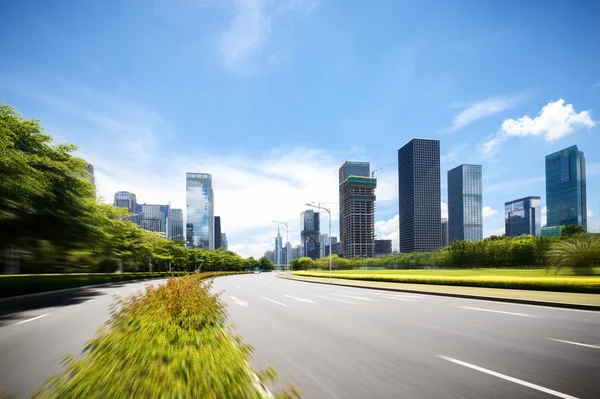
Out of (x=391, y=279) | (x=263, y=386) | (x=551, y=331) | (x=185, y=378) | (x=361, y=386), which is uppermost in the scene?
(x=185, y=378)

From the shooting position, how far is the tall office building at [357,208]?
18650 centimetres

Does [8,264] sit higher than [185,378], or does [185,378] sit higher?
[185,378]

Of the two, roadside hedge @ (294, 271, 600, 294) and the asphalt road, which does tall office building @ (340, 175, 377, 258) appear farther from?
the asphalt road

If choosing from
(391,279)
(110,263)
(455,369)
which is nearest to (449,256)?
(391,279)

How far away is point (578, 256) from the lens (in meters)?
27.8

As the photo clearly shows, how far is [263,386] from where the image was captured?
12.3 ft

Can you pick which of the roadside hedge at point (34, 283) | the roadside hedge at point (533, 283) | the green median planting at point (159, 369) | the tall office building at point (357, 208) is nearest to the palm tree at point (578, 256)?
the roadside hedge at point (533, 283)

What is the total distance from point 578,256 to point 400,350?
104 ft

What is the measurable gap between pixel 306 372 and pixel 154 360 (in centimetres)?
253

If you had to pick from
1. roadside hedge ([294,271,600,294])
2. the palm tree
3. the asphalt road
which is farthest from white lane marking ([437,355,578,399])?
the palm tree

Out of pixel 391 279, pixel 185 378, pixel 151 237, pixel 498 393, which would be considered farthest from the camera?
pixel 151 237

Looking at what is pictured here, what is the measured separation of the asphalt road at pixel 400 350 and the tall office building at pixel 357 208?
174660 millimetres

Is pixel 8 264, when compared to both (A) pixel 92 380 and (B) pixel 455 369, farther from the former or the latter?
(B) pixel 455 369

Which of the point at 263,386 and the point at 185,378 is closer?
the point at 185,378
